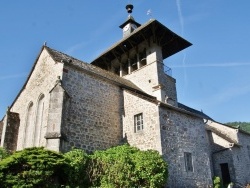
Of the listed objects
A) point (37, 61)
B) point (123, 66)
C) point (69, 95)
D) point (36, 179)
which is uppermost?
point (123, 66)

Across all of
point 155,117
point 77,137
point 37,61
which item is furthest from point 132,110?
point 37,61

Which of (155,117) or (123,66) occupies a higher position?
(123,66)

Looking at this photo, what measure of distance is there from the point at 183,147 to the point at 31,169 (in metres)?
8.97

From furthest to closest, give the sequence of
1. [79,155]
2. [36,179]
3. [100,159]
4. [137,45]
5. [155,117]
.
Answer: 1. [137,45]
2. [155,117]
3. [100,159]
4. [79,155]
5. [36,179]

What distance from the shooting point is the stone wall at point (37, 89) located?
585 inches

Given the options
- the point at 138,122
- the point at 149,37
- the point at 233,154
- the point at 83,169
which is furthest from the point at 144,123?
the point at 149,37

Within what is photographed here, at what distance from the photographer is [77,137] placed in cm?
1380

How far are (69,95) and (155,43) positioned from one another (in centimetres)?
1128

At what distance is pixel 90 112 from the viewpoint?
15.1 meters

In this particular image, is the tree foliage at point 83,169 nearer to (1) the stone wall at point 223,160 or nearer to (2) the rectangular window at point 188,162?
(2) the rectangular window at point 188,162

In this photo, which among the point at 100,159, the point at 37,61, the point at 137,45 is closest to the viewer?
the point at 100,159

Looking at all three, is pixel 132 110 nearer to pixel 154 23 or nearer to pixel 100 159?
pixel 100 159

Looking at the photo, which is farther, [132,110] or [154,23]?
[154,23]

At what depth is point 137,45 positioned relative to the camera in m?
24.1
